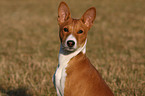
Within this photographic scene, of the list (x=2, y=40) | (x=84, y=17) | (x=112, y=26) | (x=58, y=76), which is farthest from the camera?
(x=112, y=26)

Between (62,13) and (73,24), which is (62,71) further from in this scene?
(62,13)

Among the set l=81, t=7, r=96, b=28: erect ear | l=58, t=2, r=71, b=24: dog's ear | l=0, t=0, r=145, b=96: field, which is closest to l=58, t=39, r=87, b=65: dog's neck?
l=81, t=7, r=96, b=28: erect ear

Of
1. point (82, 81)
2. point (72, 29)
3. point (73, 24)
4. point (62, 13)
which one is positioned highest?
point (62, 13)

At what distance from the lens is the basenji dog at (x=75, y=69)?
12.9ft

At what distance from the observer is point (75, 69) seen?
404 centimetres

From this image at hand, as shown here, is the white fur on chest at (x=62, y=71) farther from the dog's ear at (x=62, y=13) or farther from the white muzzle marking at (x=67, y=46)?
the dog's ear at (x=62, y=13)

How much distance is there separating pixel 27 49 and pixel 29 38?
3.00m

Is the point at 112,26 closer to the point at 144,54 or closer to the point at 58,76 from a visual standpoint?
the point at 144,54

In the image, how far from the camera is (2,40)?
1341cm

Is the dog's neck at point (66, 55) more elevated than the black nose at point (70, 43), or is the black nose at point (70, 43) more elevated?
the black nose at point (70, 43)

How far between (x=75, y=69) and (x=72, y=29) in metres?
0.83

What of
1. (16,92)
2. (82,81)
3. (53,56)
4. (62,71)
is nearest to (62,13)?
(62,71)

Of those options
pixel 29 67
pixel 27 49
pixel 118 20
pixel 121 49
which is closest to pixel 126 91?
pixel 29 67

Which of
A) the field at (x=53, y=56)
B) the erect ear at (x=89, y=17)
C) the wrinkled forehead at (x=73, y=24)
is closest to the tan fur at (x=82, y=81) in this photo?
the wrinkled forehead at (x=73, y=24)
